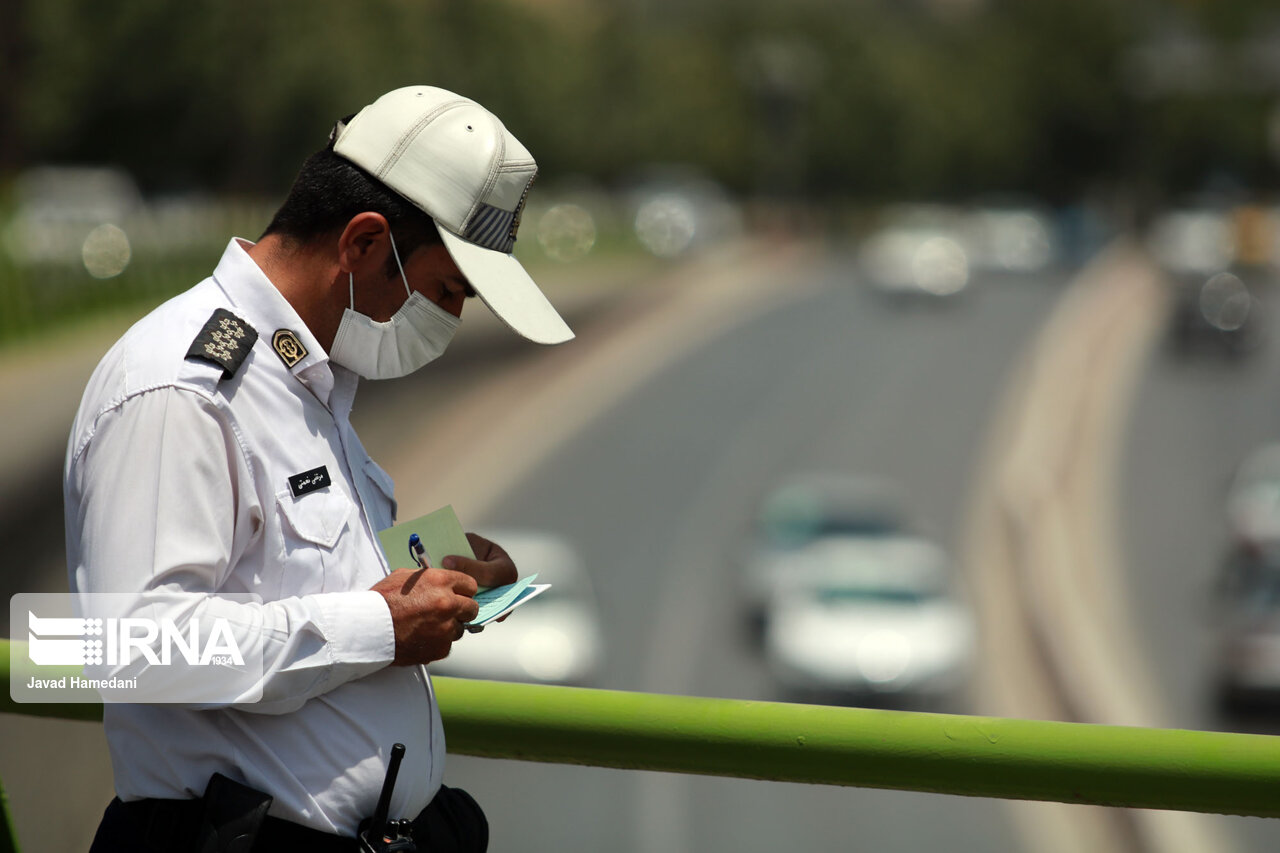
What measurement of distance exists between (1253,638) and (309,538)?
25.5m

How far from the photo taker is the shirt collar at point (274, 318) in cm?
241

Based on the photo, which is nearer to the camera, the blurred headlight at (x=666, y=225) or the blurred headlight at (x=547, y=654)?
the blurred headlight at (x=547, y=654)

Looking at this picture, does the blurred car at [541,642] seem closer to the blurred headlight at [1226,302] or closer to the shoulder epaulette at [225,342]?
the shoulder epaulette at [225,342]

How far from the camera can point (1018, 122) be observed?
352 ft

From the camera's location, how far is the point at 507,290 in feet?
8.34

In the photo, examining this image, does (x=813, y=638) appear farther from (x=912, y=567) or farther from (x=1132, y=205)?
(x=1132, y=205)

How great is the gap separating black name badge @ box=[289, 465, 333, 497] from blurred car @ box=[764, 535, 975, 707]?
30342 mm

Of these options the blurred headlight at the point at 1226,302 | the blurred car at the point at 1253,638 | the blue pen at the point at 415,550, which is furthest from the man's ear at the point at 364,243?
the blurred headlight at the point at 1226,302

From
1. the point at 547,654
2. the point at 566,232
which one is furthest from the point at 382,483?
the point at 566,232

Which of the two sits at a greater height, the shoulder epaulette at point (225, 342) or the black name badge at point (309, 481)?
the shoulder epaulette at point (225, 342)

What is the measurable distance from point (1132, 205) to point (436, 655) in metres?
99.2

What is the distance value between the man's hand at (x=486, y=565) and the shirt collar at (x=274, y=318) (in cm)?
39

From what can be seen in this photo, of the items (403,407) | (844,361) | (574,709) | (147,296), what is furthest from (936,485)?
(574,709)

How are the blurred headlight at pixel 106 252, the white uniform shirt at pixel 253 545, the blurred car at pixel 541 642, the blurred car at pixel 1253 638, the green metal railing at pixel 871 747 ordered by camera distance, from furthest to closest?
the blurred car at pixel 541 642 → the blurred car at pixel 1253 638 → the blurred headlight at pixel 106 252 → the green metal railing at pixel 871 747 → the white uniform shirt at pixel 253 545
